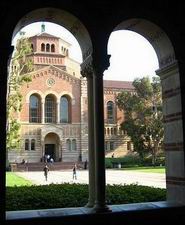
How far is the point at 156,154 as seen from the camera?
169 ft

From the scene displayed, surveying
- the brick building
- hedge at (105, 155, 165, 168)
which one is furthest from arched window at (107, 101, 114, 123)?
hedge at (105, 155, 165, 168)

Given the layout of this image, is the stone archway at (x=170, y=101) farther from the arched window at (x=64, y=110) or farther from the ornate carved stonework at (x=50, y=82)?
the arched window at (x=64, y=110)

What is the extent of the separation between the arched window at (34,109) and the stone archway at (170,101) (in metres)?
52.3

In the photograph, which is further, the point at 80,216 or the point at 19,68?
the point at 19,68

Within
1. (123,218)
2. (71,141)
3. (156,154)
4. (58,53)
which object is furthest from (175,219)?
(58,53)

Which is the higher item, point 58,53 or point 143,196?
point 58,53

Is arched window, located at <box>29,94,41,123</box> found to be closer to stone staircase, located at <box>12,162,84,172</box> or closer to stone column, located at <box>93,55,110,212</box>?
stone staircase, located at <box>12,162,84,172</box>

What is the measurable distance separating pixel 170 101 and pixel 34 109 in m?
53.0

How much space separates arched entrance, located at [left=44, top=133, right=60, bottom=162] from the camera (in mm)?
58219

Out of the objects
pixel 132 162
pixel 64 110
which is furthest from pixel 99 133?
pixel 64 110

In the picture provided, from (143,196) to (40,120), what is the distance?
165 ft

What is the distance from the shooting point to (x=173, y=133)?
6.79 metres

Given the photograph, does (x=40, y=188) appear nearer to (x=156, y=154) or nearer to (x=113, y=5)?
(x=113, y=5)

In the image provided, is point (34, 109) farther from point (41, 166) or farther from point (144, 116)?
point (144, 116)
